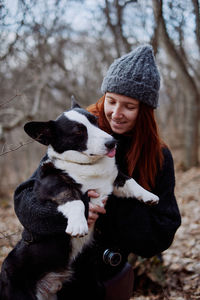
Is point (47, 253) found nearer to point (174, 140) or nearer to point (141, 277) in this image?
point (141, 277)

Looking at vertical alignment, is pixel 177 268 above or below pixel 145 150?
below

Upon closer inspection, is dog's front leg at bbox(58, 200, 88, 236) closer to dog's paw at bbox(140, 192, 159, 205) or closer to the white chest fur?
the white chest fur

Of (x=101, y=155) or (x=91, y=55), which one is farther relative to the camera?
(x=91, y=55)

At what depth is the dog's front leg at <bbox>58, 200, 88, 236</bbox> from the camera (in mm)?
1585

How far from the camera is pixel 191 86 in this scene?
7305 mm

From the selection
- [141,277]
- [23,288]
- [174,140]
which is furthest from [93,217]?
[174,140]

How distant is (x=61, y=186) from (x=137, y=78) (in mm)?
964

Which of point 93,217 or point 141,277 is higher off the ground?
point 93,217

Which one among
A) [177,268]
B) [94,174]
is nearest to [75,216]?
[94,174]

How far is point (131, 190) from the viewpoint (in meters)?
2.01

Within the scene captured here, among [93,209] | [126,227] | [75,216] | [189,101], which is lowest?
[189,101]

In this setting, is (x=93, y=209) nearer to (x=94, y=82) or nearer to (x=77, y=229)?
(x=77, y=229)

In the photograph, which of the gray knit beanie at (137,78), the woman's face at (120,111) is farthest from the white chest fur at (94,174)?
the gray knit beanie at (137,78)

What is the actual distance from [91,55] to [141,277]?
8728 millimetres
